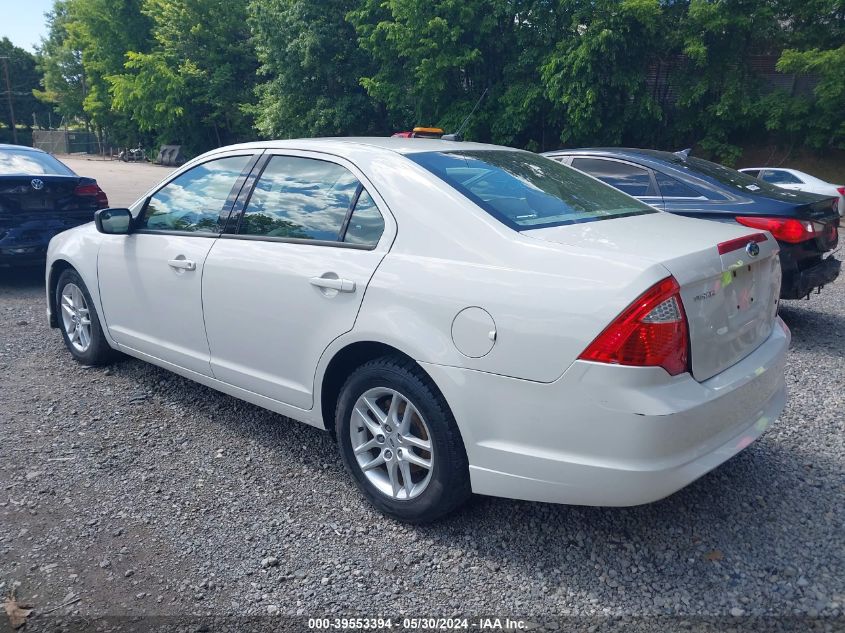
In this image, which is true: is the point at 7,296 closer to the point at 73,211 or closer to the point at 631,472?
the point at 73,211

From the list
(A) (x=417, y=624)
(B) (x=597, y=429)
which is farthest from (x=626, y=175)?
(A) (x=417, y=624)

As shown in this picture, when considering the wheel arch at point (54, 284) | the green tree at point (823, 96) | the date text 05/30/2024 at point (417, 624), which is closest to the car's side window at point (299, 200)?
the date text 05/30/2024 at point (417, 624)

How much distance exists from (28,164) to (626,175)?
6620 mm

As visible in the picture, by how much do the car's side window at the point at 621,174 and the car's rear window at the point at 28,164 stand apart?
5.88 metres

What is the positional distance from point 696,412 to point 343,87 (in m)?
29.3

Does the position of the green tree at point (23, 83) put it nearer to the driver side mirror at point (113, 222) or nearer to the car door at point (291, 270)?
the driver side mirror at point (113, 222)

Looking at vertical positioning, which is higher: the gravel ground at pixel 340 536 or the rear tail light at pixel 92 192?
the rear tail light at pixel 92 192

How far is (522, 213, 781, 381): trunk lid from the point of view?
2584mm

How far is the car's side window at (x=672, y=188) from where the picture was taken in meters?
6.34

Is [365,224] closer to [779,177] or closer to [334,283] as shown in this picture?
[334,283]

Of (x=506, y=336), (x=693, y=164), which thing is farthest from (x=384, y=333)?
(x=693, y=164)

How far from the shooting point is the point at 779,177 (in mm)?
16047

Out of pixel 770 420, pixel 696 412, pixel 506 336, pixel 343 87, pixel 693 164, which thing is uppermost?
pixel 343 87

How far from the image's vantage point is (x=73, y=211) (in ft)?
26.3
